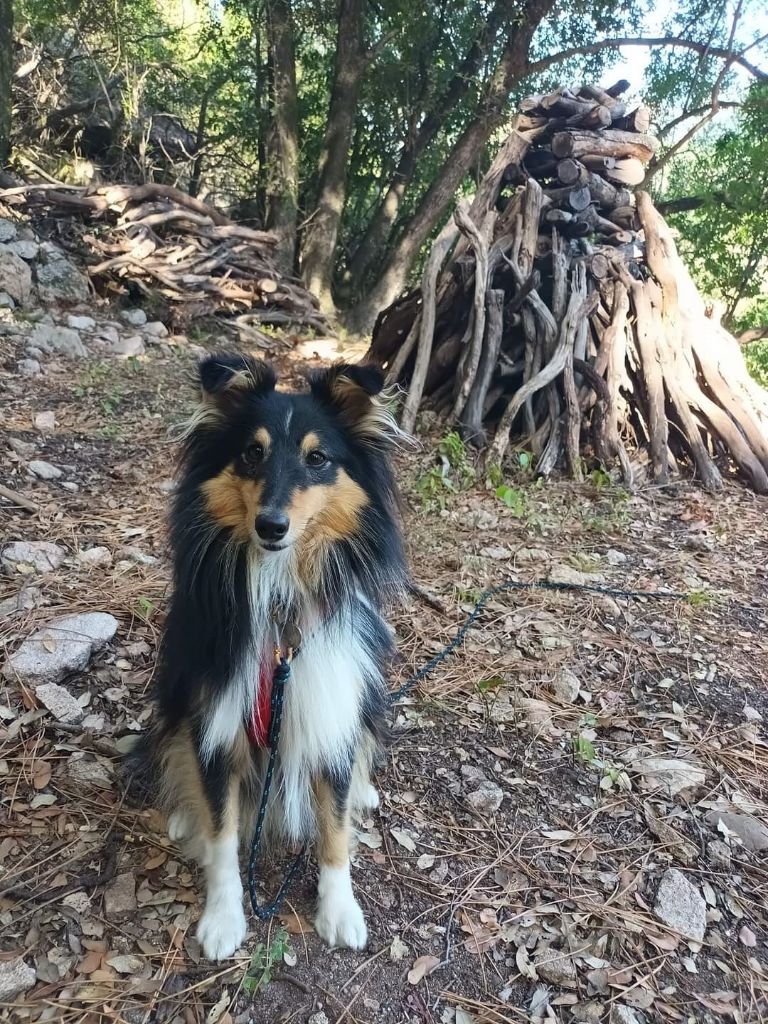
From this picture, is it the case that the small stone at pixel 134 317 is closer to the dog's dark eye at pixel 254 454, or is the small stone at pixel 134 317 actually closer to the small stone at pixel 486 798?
the dog's dark eye at pixel 254 454

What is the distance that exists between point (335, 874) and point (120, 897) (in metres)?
0.65

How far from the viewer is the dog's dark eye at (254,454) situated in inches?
79.7

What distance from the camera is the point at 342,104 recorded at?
988 cm

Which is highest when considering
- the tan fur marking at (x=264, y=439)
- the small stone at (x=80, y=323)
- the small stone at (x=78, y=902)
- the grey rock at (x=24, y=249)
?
the grey rock at (x=24, y=249)

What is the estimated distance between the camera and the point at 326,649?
206cm

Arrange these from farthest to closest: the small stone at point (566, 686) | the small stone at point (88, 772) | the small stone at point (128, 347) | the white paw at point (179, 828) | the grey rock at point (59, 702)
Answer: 1. the small stone at point (128, 347)
2. the small stone at point (566, 686)
3. the grey rock at point (59, 702)
4. the small stone at point (88, 772)
5. the white paw at point (179, 828)

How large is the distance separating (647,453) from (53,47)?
10202 millimetres

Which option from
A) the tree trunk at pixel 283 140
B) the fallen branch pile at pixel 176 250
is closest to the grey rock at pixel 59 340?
the fallen branch pile at pixel 176 250

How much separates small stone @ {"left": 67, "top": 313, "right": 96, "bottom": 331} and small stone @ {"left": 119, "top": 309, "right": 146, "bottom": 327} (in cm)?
55

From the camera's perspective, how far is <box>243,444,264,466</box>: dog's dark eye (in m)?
2.03

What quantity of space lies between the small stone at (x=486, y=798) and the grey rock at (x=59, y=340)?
5.69 m

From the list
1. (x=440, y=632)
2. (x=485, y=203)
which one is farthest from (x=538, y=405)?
(x=440, y=632)

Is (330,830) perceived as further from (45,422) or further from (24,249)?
(24,249)

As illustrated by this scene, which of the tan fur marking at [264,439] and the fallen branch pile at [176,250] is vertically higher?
the fallen branch pile at [176,250]
